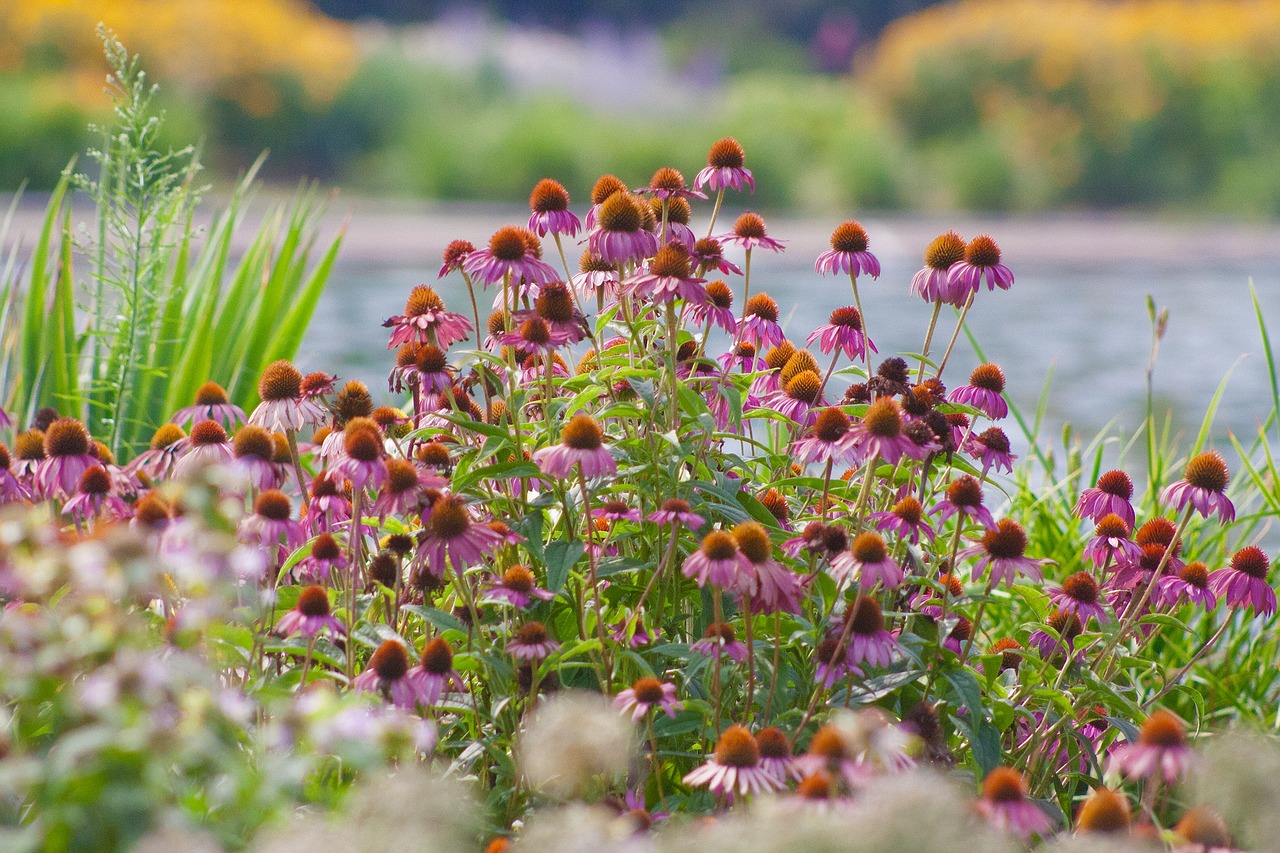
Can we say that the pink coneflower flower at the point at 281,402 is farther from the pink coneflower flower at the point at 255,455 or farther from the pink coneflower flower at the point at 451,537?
the pink coneflower flower at the point at 451,537

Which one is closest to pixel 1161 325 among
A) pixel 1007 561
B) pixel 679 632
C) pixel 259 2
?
pixel 1007 561

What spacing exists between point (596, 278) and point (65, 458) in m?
0.79

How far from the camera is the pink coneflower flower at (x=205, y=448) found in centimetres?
180

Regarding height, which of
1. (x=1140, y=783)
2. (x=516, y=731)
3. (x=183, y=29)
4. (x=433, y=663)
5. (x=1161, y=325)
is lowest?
(x=1140, y=783)

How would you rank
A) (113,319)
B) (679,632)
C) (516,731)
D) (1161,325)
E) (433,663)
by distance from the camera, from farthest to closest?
(113,319) → (1161,325) → (679,632) → (516,731) → (433,663)

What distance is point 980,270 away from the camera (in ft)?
6.11

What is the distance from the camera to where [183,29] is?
14234 millimetres

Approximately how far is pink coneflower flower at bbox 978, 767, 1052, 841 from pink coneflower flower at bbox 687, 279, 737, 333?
78 centimetres

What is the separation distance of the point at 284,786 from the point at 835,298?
8716 mm

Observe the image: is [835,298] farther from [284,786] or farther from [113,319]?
[284,786]

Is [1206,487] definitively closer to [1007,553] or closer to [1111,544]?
[1111,544]

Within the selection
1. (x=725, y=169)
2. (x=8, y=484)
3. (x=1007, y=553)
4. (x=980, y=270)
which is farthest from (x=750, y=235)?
(x=8, y=484)

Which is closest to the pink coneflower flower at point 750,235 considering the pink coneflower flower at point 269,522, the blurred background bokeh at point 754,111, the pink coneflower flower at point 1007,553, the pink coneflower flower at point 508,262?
the pink coneflower flower at point 508,262

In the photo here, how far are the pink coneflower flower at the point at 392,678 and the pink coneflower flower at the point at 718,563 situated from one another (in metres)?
0.34
